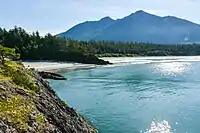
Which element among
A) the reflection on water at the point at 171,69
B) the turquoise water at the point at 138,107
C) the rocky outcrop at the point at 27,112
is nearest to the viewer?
the rocky outcrop at the point at 27,112

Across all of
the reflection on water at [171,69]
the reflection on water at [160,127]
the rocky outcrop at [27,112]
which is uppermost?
the rocky outcrop at [27,112]

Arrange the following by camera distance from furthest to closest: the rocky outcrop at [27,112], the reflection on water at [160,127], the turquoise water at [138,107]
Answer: the turquoise water at [138,107] < the reflection on water at [160,127] < the rocky outcrop at [27,112]

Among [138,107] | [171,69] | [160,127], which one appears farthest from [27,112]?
[171,69]

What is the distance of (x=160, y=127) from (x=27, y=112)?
19.2 metres

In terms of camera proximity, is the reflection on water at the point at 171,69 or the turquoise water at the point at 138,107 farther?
the reflection on water at the point at 171,69

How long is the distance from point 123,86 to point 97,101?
17157 mm

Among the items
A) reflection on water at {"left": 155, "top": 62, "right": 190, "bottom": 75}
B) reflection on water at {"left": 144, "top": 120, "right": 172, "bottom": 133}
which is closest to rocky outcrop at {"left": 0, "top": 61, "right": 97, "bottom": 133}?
reflection on water at {"left": 144, "top": 120, "right": 172, "bottom": 133}

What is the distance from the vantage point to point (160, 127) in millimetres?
30016

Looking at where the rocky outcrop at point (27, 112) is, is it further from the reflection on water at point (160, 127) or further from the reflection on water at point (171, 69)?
the reflection on water at point (171, 69)

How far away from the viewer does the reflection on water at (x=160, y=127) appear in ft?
94.7

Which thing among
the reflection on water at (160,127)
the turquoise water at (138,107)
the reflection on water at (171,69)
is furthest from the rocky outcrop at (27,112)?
the reflection on water at (171,69)

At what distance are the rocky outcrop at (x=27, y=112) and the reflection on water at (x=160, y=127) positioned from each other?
12163 mm

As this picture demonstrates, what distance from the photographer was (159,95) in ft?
161

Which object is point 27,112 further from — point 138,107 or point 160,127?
point 138,107
